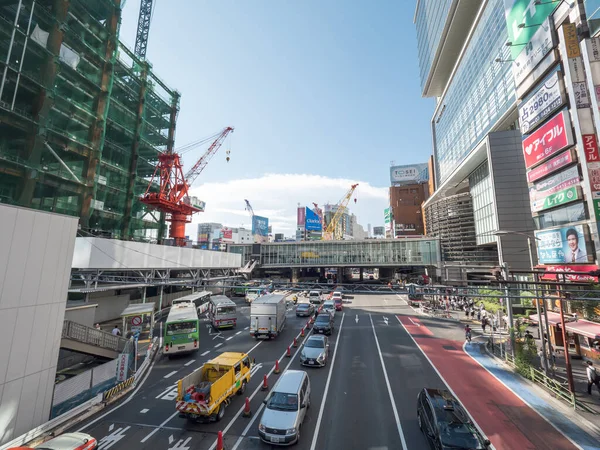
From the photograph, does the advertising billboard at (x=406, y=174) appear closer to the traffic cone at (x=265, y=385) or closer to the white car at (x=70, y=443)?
the traffic cone at (x=265, y=385)

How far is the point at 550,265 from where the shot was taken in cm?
2583

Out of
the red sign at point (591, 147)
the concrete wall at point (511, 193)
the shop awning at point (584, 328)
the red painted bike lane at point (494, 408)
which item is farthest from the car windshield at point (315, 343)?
the concrete wall at point (511, 193)

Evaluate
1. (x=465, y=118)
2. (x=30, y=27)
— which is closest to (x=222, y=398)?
(x=30, y=27)

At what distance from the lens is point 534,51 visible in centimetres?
2639

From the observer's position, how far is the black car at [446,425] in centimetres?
914

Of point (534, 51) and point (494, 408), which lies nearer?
point (494, 408)

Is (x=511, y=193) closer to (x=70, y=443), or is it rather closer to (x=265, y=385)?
(x=265, y=385)

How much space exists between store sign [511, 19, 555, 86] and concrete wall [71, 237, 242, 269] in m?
42.7

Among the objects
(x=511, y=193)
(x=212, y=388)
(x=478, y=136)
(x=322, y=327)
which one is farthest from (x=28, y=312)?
(x=478, y=136)

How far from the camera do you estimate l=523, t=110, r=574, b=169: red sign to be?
2259 centimetres

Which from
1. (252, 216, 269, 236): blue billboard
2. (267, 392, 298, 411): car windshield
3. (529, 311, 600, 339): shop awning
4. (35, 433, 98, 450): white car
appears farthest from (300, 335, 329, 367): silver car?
(252, 216, 269, 236): blue billboard

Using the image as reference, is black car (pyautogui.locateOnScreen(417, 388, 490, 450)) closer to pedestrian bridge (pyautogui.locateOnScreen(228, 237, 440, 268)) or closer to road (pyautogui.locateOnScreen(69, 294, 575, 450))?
road (pyautogui.locateOnScreen(69, 294, 575, 450))

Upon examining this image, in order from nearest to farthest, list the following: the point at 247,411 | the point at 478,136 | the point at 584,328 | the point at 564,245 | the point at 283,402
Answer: the point at 283,402 < the point at 247,411 < the point at 584,328 < the point at 564,245 < the point at 478,136

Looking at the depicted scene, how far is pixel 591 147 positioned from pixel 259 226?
136 m
